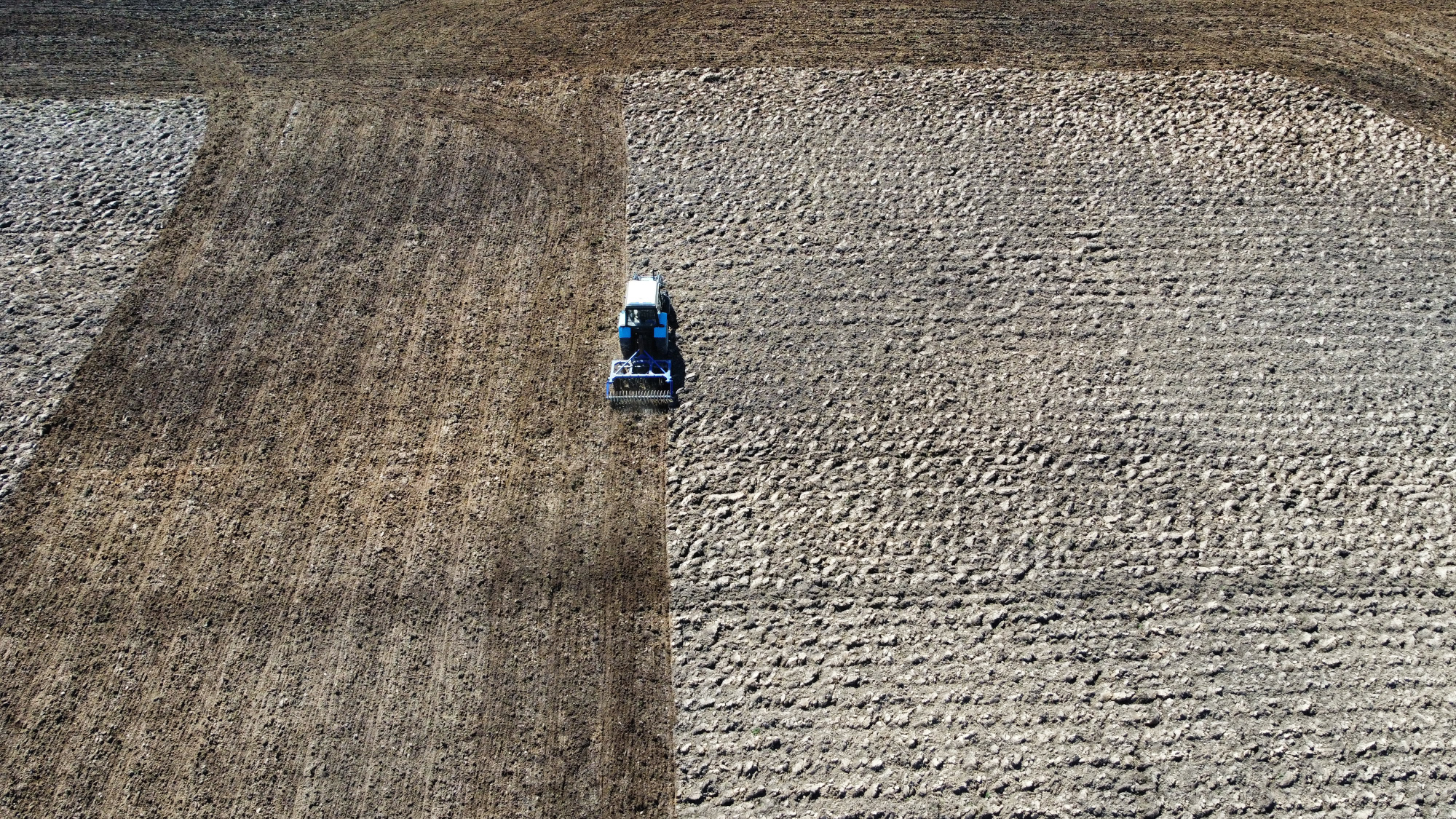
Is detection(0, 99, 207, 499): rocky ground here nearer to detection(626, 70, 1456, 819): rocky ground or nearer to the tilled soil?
the tilled soil

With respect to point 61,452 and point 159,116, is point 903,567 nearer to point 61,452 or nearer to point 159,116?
point 61,452

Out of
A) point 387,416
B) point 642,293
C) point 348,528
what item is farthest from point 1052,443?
point 348,528

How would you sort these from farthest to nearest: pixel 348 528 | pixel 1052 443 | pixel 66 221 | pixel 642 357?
1. pixel 66 221
2. pixel 642 357
3. pixel 1052 443
4. pixel 348 528

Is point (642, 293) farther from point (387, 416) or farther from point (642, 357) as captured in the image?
point (387, 416)

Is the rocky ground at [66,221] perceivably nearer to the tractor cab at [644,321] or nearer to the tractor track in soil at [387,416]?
the tractor track in soil at [387,416]

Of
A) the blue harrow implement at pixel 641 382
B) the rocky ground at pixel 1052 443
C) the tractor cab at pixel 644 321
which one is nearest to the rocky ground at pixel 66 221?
the blue harrow implement at pixel 641 382

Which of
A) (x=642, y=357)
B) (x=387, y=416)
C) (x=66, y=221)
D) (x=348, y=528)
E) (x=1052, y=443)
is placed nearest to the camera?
(x=348, y=528)
